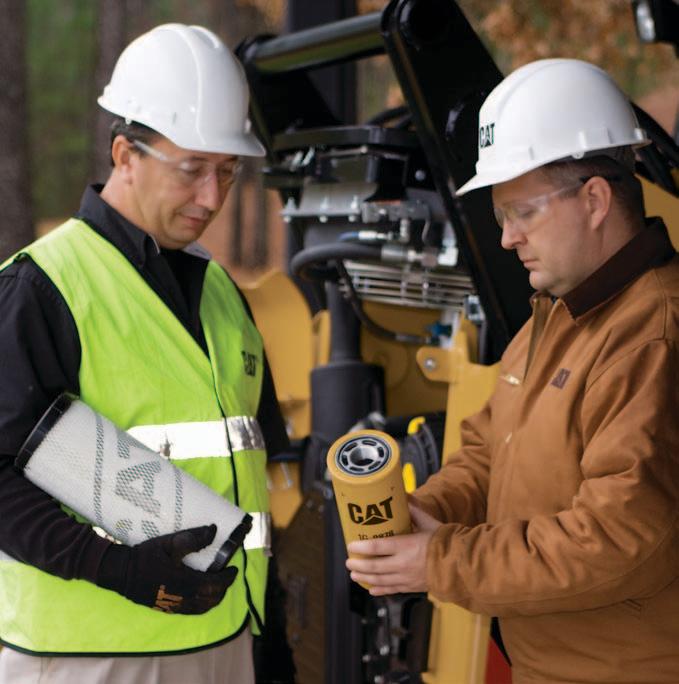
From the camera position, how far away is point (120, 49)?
11.2 metres

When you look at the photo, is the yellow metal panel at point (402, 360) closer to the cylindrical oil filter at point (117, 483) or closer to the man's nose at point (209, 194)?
the man's nose at point (209, 194)

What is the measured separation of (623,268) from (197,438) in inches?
34.6

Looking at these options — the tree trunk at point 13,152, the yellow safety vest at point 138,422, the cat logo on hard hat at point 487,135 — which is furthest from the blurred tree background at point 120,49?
the yellow safety vest at point 138,422

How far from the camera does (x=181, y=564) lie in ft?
6.70

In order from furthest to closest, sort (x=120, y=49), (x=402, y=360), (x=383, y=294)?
1. (x=120, y=49)
2. (x=402, y=360)
3. (x=383, y=294)

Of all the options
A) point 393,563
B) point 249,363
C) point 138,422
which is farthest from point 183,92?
point 393,563

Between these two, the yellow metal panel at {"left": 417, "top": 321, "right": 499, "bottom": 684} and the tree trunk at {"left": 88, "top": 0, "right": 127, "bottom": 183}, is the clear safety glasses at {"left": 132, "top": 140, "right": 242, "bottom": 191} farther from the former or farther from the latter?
the tree trunk at {"left": 88, "top": 0, "right": 127, "bottom": 183}

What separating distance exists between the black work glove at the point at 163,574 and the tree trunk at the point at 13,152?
3.81 m

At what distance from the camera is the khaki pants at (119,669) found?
6.78 feet

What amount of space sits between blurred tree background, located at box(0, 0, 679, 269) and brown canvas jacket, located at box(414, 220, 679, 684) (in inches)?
42.8

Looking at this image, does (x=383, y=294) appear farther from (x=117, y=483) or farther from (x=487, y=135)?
(x=117, y=483)

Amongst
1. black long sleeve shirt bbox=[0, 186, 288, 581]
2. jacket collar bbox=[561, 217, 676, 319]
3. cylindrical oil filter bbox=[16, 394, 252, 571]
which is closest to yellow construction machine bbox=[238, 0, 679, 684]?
jacket collar bbox=[561, 217, 676, 319]

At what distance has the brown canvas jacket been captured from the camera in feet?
5.74

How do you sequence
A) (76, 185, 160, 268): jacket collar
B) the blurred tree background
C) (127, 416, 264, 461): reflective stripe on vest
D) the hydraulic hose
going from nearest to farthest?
(127, 416, 264, 461): reflective stripe on vest, (76, 185, 160, 268): jacket collar, the hydraulic hose, the blurred tree background
